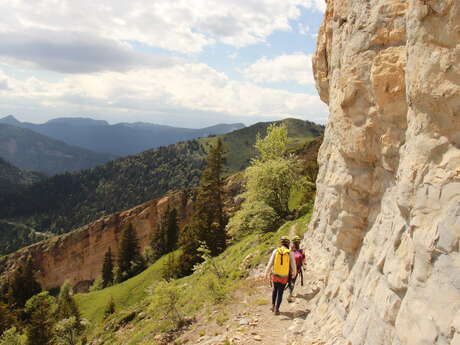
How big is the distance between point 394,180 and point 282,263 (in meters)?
5.24

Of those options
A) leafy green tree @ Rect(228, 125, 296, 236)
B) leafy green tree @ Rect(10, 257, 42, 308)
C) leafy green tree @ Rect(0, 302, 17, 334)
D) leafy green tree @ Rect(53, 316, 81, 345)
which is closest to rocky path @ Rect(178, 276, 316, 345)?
leafy green tree @ Rect(228, 125, 296, 236)

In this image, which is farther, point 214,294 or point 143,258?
point 143,258

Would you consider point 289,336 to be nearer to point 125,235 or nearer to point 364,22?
point 364,22

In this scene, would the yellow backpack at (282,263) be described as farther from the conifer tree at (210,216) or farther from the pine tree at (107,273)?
the pine tree at (107,273)

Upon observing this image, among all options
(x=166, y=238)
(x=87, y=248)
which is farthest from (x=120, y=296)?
(x=87, y=248)

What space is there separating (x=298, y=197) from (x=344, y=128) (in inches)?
1502

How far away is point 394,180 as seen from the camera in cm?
888

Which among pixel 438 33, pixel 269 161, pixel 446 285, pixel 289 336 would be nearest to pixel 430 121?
pixel 438 33

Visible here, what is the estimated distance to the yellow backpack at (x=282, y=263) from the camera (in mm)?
12203

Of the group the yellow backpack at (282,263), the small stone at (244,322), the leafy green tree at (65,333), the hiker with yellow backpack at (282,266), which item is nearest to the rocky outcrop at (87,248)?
the leafy green tree at (65,333)

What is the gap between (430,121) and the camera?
20.9ft

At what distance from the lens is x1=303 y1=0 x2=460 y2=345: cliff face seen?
5.73 meters

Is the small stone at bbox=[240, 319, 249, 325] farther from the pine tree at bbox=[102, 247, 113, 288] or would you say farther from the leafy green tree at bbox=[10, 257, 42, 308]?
the pine tree at bbox=[102, 247, 113, 288]

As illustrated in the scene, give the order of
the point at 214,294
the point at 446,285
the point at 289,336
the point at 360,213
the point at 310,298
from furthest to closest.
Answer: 1. the point at 214,294
2. the point at 310,298
3. the point at 289,336
4. the point at 360,213
5. the point at 446,285
